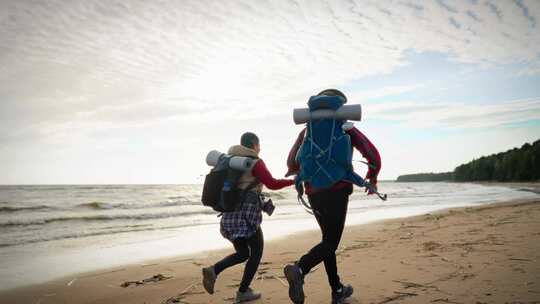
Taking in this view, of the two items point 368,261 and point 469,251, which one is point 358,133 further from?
point 469,251

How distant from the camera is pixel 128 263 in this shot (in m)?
6.39

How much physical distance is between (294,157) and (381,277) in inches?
77.6

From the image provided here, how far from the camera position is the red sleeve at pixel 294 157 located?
333 centimetres

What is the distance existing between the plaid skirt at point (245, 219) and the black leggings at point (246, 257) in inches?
3.3

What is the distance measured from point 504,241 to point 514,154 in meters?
70.3

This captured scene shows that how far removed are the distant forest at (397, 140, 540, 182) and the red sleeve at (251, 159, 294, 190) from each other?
68.3m

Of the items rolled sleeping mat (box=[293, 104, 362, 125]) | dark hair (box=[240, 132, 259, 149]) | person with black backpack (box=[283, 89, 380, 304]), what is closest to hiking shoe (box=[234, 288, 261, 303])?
person with black backpack (box=[283, 89, 380, 304])

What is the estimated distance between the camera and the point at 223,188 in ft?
11.6

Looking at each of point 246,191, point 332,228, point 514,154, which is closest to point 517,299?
point 332,228

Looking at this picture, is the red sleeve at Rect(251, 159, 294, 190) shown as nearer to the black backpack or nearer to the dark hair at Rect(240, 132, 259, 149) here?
the black backpack

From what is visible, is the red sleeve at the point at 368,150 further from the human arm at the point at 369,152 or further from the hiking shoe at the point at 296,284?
the hiking shoe at the point at 296,284

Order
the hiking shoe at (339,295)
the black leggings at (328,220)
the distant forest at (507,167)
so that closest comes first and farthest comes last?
the black leggings at (328,220) < the hiking shoe at (339,295) < the distant forest at (507,167)

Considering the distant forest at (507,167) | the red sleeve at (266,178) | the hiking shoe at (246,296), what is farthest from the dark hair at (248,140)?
the distant forest at (507,167)

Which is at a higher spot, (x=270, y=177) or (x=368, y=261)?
(x=270, y=177)
